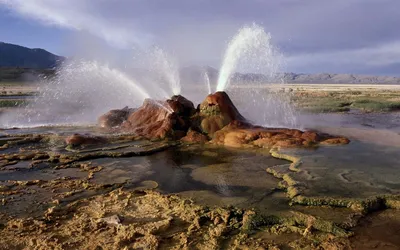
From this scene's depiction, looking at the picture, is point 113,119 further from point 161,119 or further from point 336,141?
point 336,141

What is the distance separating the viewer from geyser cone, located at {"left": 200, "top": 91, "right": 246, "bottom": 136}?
1475 centimetres

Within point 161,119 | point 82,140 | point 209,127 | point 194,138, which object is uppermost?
point 161,119

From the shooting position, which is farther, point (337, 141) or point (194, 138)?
point (194, 138)

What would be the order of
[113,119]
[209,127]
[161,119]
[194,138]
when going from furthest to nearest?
[113,119] < [161,119] < [209,127] < [194,138]

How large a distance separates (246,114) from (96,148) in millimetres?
10306

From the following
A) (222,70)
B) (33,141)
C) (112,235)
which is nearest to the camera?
(112,235)

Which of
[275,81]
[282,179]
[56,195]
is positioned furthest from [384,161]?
[275,81]

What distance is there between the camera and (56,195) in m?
7.46

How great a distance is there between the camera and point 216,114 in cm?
1501

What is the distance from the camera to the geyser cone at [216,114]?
1475 centimetres

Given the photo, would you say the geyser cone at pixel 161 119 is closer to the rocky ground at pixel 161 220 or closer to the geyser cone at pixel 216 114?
the geyser cone at pixel 216 114

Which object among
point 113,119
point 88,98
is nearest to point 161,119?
point 113,119

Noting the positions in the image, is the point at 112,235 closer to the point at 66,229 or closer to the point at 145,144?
the point at 66,229

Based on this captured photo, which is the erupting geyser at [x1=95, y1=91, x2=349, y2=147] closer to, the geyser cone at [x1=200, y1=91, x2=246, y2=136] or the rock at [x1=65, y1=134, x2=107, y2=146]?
the geyser cone at [x1=200, y1=91, x2=246, y2=136]
